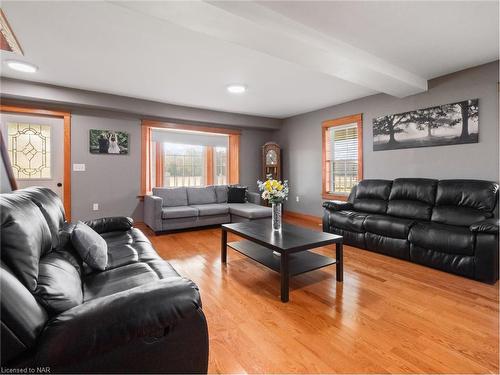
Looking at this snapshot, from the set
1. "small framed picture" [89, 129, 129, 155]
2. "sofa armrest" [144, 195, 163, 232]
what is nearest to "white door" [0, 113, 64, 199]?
"small framed picture" [89, 129, 129, 155]

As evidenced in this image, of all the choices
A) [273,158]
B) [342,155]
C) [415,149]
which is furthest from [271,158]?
[415,149]

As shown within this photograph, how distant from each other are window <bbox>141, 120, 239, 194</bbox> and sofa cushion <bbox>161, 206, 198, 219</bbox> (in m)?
0.93

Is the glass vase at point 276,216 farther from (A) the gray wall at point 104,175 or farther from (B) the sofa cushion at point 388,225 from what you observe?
(A) the gray wall at point 104,175

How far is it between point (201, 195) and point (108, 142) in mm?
1976

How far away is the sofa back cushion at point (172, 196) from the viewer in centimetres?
491

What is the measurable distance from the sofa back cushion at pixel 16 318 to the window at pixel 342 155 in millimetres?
4839

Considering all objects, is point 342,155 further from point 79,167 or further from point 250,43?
point 79,167

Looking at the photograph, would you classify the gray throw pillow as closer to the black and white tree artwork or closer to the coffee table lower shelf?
the coffee table lower shelf

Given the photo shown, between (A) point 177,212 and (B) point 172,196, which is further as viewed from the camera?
(B) point 172,196

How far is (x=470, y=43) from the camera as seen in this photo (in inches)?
106

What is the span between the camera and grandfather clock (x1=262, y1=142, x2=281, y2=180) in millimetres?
6285

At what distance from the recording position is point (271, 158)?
630cm

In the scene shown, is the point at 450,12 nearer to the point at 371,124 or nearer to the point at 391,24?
the point at 391,24

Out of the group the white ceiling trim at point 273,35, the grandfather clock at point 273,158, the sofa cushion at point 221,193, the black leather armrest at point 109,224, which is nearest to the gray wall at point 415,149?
the grandfather clock at point 273,158
